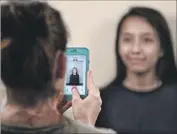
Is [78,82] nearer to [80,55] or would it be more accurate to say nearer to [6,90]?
[80,55]

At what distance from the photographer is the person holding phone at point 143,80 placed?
3.09 feet

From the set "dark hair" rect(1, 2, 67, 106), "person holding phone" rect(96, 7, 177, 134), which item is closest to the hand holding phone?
"dark hair" rect(1, 2, 67, 106)

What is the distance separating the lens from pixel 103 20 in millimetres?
972

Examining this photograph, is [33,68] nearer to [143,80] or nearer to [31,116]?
[31,116]

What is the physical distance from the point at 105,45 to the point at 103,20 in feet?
0.20

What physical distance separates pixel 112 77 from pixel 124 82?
34 mm

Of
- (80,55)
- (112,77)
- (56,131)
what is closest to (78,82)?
(80,55)

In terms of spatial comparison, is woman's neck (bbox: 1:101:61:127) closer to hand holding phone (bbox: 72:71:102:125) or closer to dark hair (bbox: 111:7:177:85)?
hand holding phone (bbox: 72:71:102:125)

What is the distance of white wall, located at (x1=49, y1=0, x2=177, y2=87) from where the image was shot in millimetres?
956

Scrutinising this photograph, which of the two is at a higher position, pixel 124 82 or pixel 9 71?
pixel 9 71

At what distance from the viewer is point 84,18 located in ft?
3.17

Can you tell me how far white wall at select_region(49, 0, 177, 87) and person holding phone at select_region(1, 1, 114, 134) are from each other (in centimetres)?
38

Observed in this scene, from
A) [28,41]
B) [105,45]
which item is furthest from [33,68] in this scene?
[105,45]

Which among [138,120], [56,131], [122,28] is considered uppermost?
[122,28]
